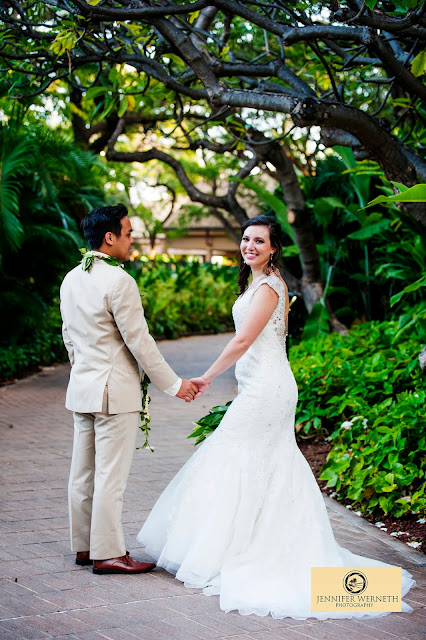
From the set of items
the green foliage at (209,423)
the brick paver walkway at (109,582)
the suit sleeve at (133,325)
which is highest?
the suit sleeve at (133,325)

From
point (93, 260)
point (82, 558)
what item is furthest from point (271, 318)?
point (82, 558)

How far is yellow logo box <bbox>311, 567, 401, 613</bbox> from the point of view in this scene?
3836 millimetres

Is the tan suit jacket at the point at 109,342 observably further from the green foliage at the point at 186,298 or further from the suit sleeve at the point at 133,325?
the green foliage at the point at 186,298

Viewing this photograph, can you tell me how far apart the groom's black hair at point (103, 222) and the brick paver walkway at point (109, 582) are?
1864 mm

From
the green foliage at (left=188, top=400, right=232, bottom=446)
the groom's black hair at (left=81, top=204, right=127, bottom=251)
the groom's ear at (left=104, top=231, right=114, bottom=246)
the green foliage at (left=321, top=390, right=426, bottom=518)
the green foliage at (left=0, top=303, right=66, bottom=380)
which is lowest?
the green foliage at (left=321, top=390, right=426, bottom=518)

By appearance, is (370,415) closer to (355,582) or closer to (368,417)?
(368,417)

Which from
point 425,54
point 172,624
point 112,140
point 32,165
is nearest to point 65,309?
point 172,624

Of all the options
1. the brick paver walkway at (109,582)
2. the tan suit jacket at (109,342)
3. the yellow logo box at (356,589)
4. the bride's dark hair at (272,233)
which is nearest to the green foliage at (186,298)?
the brick paver walkway at (109,582)

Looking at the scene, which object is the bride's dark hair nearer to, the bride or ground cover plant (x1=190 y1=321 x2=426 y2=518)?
the bride

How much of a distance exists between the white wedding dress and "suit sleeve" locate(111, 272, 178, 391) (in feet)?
1.96

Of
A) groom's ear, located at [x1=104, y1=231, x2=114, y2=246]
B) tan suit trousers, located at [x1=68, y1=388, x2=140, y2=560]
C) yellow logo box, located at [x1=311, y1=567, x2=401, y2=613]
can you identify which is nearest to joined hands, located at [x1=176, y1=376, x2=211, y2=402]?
tan suit trousers, located at [x1=68, y1=388, x2=140, y2=560]

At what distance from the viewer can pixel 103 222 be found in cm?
432

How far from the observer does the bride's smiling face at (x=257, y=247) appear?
4555 millimetres

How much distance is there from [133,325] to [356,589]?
1768 millimetres
